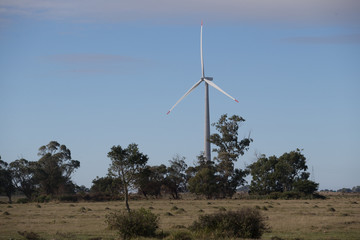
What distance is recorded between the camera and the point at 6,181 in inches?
3856

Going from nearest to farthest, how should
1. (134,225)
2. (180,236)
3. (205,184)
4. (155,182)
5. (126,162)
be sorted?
(180,236) < (134,225) < (126,162) < (205,184) < (155,182)

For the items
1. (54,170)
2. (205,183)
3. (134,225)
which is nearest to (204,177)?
(205,183)

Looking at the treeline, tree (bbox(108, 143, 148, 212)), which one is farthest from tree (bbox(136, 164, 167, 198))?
tree (bbox(108, 143, 148, 212))

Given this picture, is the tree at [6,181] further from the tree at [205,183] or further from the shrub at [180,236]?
the shrub at [180,236]

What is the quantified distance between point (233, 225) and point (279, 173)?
73.7 m

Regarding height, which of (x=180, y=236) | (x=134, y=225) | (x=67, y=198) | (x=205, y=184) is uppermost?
(x=205, y=184)

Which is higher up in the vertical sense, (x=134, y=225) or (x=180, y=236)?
(x=134, y=225)

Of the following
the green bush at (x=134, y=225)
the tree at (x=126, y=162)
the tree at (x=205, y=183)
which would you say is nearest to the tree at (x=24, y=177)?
the tree at (x=205, y=183)

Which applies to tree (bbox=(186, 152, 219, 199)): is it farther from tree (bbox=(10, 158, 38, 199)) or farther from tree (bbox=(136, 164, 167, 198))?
tree (bbox=(10, 158, 38, 199))

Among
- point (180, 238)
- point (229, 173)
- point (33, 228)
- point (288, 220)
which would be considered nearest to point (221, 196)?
point (229, 173)

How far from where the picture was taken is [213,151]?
10288 centimetres

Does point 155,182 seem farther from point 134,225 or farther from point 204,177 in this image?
point 134,225

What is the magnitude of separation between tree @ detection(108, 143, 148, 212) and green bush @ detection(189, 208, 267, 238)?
877 inches

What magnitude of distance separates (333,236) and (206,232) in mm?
7645
